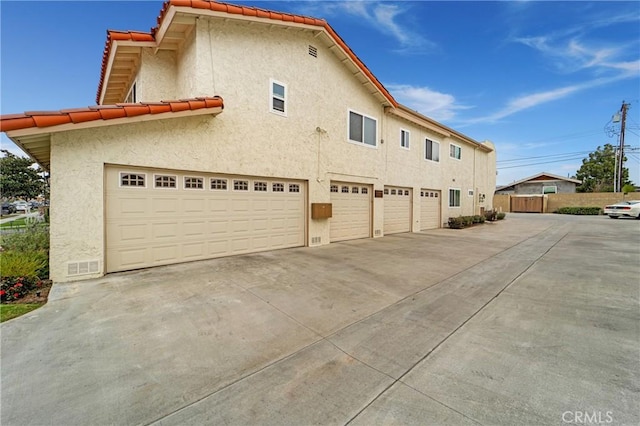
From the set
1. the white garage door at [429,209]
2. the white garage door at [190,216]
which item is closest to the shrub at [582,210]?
the white garage door at [429,209]

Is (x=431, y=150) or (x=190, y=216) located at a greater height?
(x=431, y=150)

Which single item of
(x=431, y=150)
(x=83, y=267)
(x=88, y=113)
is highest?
(x=431, y=150)

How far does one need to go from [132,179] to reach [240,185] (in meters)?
2.74

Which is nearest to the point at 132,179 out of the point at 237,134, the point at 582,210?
the point at 237,134

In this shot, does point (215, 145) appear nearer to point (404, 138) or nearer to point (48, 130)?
point (48, 130)

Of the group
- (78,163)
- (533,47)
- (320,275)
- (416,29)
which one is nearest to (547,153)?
(533,47)

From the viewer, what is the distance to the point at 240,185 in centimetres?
809

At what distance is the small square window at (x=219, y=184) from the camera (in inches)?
298

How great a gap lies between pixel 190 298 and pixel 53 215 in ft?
11.8

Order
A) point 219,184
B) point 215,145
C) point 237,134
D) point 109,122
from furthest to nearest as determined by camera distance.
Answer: point 237,134 < point 219,184 < point 215,145 < point 109,122

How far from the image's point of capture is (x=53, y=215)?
5.38 m

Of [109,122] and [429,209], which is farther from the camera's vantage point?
[429,209]

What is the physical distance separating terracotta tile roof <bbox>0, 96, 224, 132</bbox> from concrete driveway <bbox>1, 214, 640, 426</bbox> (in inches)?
123

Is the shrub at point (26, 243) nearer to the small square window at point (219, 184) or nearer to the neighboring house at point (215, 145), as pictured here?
the neighboring house at point (215, 145)
